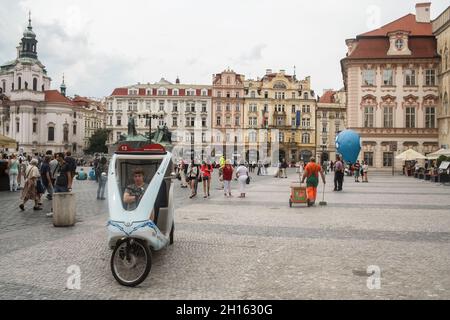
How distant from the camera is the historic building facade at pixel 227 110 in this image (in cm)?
9338

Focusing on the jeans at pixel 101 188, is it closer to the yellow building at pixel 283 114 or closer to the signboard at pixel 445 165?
the signboard at pixel 445 165

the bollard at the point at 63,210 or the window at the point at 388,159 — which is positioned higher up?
the window at the point at 388,159

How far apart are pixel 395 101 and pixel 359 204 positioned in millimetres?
32745

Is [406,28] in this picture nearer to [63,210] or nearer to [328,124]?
[328,124]

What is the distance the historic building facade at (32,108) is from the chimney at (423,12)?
3137 inches

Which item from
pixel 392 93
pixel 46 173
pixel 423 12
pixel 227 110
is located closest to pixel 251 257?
pixel 46 173

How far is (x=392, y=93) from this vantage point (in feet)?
155

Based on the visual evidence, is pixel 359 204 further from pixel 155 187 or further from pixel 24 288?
pixel 24 288

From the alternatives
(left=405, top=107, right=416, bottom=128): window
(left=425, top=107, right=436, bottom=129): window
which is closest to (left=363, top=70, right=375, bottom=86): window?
(left=405, top=107, right=416, bottom=128): window

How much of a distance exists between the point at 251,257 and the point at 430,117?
142ft

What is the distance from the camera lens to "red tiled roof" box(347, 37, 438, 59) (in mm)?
46312

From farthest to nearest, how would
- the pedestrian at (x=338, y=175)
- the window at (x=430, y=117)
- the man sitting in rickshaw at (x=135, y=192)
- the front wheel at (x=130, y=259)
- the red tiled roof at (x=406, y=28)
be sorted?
the red tiled roof at (x=406, y=28), the window at (x=430, y=117), the pedestrian at (x=338, y=175), the man sitting in rickshaw at (x=135, y=192), the front wheel at (x=130, y=259)

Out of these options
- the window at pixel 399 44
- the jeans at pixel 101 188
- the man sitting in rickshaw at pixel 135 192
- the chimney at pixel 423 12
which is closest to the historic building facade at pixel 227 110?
the chimney at pixel 423 12
